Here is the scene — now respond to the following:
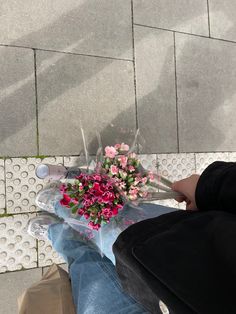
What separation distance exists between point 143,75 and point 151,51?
0.25 metres

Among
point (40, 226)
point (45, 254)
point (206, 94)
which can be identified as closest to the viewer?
point (40, 226)

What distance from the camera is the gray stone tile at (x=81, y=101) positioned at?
8.71ft

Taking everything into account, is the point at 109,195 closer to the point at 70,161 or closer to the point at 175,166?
the point at 70,161

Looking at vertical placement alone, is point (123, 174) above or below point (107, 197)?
above

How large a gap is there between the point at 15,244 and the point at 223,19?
2981 millimetres

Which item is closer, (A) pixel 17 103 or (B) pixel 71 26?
(A) pixel 17 103

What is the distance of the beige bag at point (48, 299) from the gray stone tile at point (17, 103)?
1163 millimetres

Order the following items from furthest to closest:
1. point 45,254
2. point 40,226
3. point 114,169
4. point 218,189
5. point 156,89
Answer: point 156,89 < point 45,254 < point 40,226 < point 114,169 < point 218,189

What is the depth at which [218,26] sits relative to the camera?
3.43 metres

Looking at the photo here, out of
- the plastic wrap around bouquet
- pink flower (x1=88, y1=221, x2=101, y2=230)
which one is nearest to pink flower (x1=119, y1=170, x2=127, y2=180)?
the plastic wrap around bouquet

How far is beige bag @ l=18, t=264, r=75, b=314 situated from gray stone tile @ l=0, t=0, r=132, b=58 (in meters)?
1.81

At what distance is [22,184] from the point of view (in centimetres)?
258

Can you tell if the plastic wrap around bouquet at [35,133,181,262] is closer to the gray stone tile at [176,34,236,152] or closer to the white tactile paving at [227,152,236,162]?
the gray stone tile at [176,34,236,152]

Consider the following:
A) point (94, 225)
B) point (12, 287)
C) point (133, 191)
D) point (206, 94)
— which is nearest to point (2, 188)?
point (12, 287)
